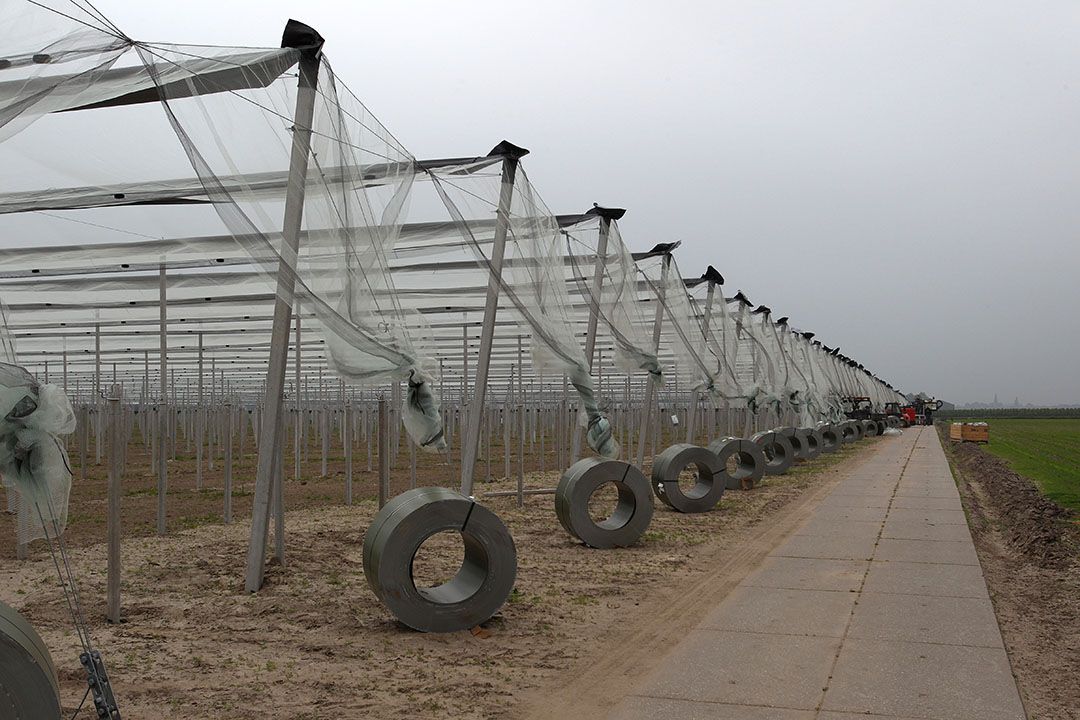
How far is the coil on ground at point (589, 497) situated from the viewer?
10969mm

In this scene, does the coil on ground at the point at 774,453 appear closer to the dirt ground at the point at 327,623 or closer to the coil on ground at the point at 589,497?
the dirt ground at the point at 327,623

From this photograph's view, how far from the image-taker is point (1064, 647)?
659cm

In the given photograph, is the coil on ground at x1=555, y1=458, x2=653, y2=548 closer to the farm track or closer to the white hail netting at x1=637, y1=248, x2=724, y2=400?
the farm track

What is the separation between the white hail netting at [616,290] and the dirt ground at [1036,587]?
4.93 meters

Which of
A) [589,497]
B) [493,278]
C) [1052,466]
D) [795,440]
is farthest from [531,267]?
[1052,466]

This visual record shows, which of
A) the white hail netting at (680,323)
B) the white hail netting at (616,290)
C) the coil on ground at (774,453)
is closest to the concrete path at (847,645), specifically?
the white hail netting at (616,290)

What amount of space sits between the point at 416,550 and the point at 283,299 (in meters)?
2.05

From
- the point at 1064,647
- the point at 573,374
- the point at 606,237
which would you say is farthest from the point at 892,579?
the point at 606,237

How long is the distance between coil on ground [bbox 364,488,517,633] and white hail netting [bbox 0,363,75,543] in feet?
8.48

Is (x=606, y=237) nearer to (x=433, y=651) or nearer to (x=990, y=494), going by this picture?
(x=433, y=651)

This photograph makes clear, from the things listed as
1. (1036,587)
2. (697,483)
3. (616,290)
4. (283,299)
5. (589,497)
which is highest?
(616,290)

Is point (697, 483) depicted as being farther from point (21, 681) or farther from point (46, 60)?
point (21, 681)

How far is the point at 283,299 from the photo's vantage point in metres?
7.03

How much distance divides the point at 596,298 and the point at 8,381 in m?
9.67
